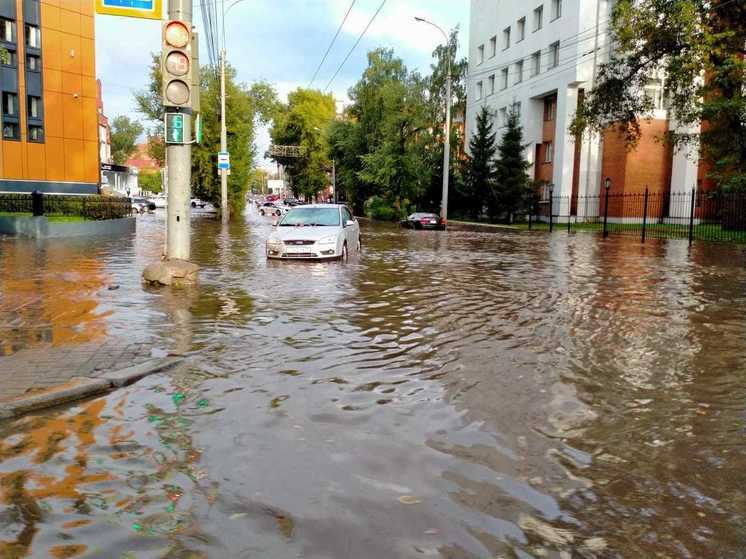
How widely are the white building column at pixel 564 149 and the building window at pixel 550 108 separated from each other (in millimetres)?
3355

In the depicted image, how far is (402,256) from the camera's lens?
19.4m

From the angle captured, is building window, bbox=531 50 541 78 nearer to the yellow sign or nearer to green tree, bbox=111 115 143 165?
the yellow sign

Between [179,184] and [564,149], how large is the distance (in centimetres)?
3796

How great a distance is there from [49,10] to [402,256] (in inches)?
1459

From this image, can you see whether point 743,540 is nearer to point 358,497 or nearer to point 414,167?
point 358,497

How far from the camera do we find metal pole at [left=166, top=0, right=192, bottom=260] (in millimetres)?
11547

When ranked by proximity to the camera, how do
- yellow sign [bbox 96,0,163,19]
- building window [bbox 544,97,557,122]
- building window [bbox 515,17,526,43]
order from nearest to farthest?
yellow sign [bbox 96,0,163,19] → building window [bbox 544,97,557,122] → building window [bbox 515,17,526,43]

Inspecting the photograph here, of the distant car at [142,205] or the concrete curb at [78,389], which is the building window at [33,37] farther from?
the concrete curb at [78,389]

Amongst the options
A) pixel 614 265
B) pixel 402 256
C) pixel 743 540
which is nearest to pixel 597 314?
pixel 743 540

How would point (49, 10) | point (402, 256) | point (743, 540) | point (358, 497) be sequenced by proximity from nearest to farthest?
point (743, 540), point (358, 497), point (402, 256), point (49, 10)

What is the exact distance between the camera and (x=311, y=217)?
17422 mm

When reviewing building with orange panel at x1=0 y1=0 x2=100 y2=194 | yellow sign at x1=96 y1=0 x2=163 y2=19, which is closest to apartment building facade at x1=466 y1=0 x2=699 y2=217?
building with orange panel at x1=0 y1=0 x2=100 y2=194

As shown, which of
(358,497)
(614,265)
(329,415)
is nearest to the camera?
(358,497)

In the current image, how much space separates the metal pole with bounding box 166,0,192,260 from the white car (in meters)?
4.41
